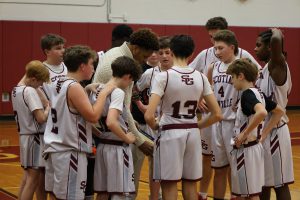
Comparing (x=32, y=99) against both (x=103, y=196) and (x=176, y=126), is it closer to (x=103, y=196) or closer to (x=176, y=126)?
(x=103, y=196)

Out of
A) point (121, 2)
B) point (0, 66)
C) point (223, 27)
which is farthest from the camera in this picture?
point (121, 2)

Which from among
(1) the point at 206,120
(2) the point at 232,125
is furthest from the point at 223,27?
(1) the point at 206,120

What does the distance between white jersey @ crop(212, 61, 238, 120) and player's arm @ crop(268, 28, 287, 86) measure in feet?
1.93

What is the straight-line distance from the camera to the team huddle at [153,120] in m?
5.41

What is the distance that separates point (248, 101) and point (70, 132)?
1713 mm

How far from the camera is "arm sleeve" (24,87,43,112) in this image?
6.44m

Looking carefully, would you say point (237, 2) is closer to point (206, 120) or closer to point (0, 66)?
point (0, 66)

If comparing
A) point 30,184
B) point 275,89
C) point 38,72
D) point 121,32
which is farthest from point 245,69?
point 30,184

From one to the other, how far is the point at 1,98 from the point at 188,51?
10.6 m

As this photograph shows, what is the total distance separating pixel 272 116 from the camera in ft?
20.4

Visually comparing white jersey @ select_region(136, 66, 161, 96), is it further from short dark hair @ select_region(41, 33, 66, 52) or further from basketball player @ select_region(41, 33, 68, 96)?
short dark hair @ select_region(41, 33, 66, 52)

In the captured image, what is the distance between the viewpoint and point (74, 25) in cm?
1636

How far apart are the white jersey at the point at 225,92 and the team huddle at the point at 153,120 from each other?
0.04 ft

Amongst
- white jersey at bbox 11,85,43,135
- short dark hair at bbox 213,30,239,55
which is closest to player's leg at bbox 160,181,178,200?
white jersey at bbox 11,85,43,135
